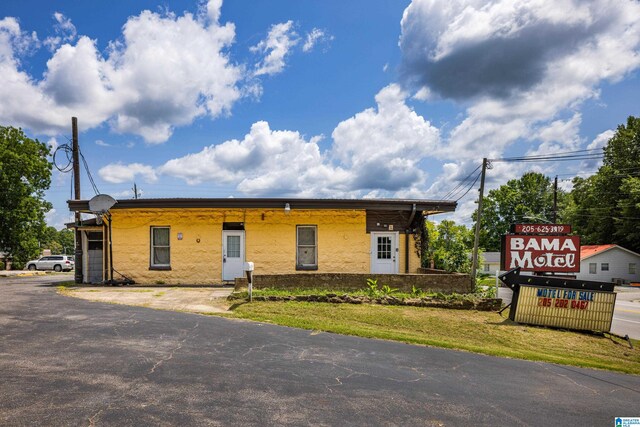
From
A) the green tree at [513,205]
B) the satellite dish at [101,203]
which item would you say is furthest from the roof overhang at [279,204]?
the green tree at [513,205]

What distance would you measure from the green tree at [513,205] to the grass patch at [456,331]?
58.0 metres

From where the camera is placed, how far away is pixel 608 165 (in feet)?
→ 174

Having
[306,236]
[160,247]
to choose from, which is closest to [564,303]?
[306,236]

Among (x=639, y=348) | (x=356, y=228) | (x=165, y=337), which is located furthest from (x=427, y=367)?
(x=356, y=228)

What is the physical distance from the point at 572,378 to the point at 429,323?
3966mm

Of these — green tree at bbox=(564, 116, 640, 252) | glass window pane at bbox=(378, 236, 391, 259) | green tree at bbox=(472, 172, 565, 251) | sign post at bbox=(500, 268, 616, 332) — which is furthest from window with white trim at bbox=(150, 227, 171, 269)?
green tree at bbox=(472, 172, 565, 251)

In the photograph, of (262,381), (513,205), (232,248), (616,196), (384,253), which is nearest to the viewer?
(262,381)

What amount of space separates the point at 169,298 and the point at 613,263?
51.9 m

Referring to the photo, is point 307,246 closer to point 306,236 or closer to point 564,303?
point 306,236

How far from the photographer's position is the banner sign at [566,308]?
1132 cm

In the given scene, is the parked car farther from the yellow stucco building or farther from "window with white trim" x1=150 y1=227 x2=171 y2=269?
"window with white trim" x1=150 y1=227 x2=171 y2=269

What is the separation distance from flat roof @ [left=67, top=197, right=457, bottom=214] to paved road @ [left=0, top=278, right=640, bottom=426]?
7.88 metres

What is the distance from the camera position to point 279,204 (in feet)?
52.9

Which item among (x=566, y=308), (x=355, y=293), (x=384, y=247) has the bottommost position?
(x=566, y=308)
